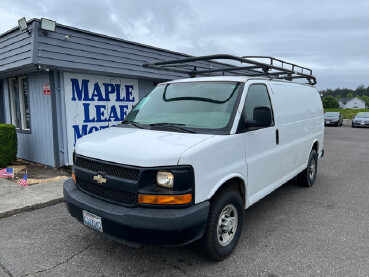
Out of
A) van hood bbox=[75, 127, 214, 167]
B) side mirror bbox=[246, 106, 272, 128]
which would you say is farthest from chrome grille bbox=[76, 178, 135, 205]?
side mirror bbox=[246, 106, 272, 128]

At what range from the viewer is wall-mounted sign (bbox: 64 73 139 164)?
289 inches

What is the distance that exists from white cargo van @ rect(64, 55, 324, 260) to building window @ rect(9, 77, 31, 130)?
5354mm

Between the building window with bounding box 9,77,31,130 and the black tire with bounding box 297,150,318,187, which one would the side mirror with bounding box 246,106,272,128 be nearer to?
the black tire with bounding box 297,150,318,187

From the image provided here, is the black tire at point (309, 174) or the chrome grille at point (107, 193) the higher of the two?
the chrome grille at point (107, 193)

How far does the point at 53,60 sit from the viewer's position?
643cm

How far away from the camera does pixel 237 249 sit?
3469mm

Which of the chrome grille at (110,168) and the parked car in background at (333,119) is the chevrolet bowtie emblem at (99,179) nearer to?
the chrome grille at (110,168)

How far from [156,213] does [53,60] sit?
17.0 ft

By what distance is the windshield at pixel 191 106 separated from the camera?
3412 mm

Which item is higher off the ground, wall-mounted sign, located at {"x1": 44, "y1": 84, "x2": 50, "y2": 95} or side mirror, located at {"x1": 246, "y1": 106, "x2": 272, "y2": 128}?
wall-mounted sign, located at {"x1": 44, "y1": 84, "x2": 50, "y2": 95}

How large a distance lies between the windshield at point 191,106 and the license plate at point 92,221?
1.31m

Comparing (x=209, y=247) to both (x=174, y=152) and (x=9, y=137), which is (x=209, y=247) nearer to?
(x=174, y=152)

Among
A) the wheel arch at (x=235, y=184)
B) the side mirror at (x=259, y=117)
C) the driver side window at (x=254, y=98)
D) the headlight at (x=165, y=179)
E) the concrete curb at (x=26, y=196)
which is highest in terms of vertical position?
the driver side window at (x=254, y=98)

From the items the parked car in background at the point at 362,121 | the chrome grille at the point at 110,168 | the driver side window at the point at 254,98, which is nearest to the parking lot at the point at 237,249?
the chrome grille at the point at 110,168
